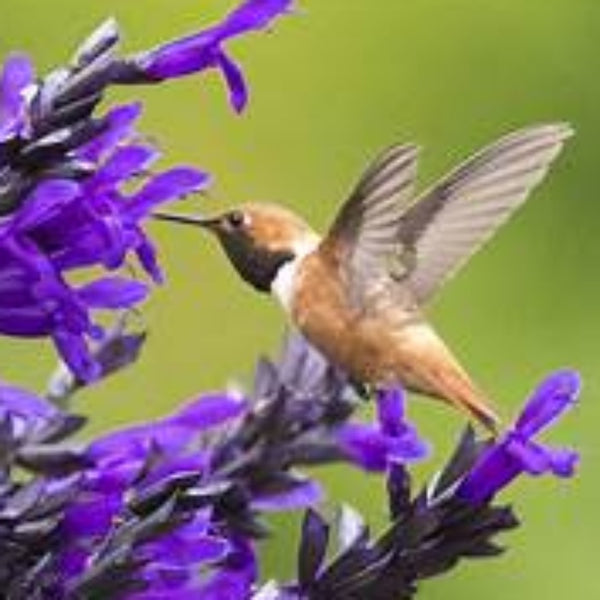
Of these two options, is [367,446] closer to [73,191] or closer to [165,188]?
[165,188]

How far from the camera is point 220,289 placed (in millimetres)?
3693

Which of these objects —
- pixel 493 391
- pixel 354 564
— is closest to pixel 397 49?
pixel 493 391

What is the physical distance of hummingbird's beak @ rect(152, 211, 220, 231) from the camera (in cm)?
179

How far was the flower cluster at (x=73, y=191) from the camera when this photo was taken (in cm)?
147

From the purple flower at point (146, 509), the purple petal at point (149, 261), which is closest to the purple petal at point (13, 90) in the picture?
the purple petal at point (149, 261)

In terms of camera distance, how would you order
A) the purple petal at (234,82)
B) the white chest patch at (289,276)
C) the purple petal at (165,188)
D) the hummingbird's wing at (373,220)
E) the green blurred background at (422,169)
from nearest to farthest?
the purple petal at (165,188)
the purple petal at (234,82)
the hummingbird's wing at (373,220)
the white chest patch at (289,276)
the green blurred background at (422,169)

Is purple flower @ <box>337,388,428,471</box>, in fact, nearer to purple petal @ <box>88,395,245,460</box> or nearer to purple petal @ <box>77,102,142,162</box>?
purple petal @ <box>88,395,245,460</box>

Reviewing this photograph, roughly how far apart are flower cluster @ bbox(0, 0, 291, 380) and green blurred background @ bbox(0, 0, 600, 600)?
1.75 meters

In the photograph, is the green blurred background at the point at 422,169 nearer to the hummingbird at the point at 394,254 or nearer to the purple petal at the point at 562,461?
the hummingbird at the point at 394,254

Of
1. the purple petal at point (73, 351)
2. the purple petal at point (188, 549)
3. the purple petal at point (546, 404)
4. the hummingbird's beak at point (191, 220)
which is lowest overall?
the purple petal at point (546, 404)

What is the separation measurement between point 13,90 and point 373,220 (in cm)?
48

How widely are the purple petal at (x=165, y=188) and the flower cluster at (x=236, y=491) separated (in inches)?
5.0

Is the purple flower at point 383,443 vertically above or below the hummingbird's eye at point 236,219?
below

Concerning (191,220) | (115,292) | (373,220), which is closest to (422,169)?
(373,220)
